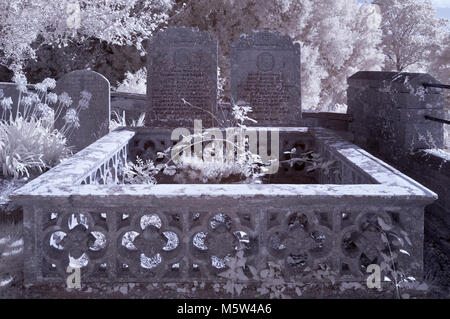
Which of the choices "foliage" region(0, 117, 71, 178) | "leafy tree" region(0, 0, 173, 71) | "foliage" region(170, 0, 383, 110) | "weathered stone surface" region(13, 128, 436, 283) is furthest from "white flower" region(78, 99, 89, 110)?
"foliage" region(170, 0, 383, 110)

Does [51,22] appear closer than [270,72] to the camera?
No

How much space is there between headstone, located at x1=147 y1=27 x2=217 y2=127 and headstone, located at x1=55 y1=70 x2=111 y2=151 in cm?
135

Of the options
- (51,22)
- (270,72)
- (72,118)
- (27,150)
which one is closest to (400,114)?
(270,72)

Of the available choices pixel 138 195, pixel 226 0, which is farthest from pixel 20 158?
pixel 226 0

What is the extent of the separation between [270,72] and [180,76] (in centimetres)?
134

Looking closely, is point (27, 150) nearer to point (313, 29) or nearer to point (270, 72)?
point (270, 72)

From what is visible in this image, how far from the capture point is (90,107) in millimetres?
8078

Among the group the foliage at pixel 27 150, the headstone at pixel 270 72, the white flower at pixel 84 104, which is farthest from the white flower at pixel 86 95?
the headstone at pixel 270 72

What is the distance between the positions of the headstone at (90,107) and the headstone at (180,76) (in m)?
1.35

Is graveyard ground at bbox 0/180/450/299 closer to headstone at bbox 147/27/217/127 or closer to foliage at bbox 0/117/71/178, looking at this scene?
foliage at bbox 0/117/71/178

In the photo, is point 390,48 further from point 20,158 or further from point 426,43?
point 20,158

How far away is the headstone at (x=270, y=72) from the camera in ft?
24.2

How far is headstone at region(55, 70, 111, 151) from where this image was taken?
26.4ft

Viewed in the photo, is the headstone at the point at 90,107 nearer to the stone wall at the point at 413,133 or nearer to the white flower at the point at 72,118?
the white flower at the point at 72,118
